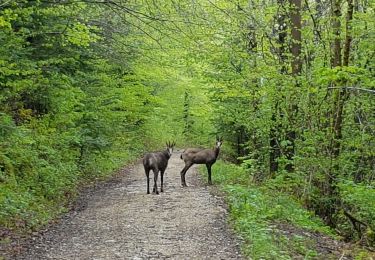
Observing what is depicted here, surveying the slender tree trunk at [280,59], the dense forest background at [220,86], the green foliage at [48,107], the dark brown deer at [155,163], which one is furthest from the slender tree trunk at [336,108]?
the green foliage at [48,107]

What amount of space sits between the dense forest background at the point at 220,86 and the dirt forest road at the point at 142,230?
935 mm


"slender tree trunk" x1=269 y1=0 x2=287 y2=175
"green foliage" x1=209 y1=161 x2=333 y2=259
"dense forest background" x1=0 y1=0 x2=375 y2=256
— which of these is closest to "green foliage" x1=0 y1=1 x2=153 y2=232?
"dense forest background" x1=0 y1=0 x2=375 y2=256

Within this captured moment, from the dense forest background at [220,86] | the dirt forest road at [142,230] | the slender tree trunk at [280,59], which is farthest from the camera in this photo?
the slender tree trunk at [280,59]

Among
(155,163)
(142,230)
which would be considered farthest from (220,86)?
(142,230)

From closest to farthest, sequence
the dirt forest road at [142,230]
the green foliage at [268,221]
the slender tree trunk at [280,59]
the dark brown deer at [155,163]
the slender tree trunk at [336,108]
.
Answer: the green foliage at [268,221]
the dirt forest road at [142,230]
the slender tree trunk at [336,108]
the dark brown deer at [155,163]
the slender tree trunk at [280,59]

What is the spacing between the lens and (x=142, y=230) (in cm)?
941

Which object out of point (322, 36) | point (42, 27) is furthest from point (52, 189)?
point (322, 36)

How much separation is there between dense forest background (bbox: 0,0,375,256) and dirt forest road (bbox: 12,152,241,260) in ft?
3.07

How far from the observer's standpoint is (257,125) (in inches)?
567

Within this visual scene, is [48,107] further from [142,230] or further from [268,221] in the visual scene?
[268,221]

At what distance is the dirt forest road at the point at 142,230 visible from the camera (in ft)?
26.1

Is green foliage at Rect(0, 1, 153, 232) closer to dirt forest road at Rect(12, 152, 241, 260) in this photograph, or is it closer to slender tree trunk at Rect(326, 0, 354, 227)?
dirt forest road at Rect(12, 152, 241, 260)

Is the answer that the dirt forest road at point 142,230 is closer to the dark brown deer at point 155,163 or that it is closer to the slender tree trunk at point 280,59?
the dark brown deer at point 155,163

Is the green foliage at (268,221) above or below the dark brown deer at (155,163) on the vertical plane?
below
